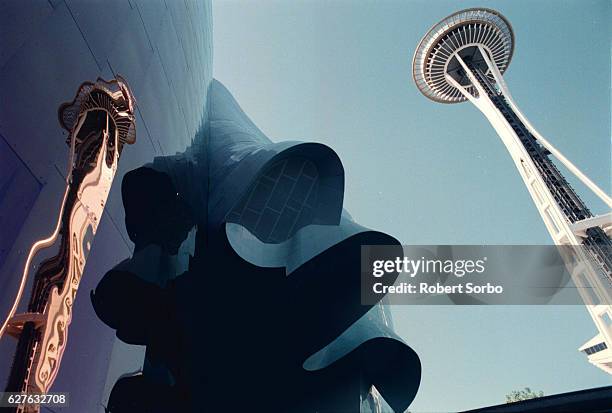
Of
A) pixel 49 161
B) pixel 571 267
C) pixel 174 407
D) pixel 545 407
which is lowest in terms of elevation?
pixel 545 407

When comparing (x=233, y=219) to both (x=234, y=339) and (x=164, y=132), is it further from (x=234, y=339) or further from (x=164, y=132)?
(x=164, y=132)

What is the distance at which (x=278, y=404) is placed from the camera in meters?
15.0

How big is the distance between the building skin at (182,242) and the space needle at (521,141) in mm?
9887

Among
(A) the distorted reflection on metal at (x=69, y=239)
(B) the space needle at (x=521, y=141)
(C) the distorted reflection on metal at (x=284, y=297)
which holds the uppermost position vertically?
(B) the space needle at (x=521, y=141)

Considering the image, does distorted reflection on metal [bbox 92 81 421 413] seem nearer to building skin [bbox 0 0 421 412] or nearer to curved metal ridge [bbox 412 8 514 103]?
building skin [bbox 0 0 421 412]

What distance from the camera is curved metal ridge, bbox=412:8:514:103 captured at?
1289 inches

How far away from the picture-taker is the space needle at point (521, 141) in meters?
18.2

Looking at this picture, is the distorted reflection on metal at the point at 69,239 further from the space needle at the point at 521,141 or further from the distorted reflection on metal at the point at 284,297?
the space needle at the point at 521,141

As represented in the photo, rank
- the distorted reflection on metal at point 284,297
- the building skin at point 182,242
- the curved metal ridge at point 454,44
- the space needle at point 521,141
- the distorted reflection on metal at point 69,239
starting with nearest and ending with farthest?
the distorted reflection on metal at point 69,239 < the building skin at point 182,242 < the distorted reflection on metal at point 284,297 < the space needle at point 521,141 < the curved metal ridge at point 454,44

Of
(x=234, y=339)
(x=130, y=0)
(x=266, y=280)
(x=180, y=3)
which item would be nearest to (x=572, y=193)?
(x=266, y=280)

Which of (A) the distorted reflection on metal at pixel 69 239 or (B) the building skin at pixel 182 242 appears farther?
(B) the building skin at pixel 182 242

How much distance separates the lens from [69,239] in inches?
126

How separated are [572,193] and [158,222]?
22302 mm

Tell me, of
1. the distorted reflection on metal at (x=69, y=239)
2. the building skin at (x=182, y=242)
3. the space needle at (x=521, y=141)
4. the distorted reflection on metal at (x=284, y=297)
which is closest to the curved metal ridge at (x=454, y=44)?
the space needle at (x=521, y=141)
